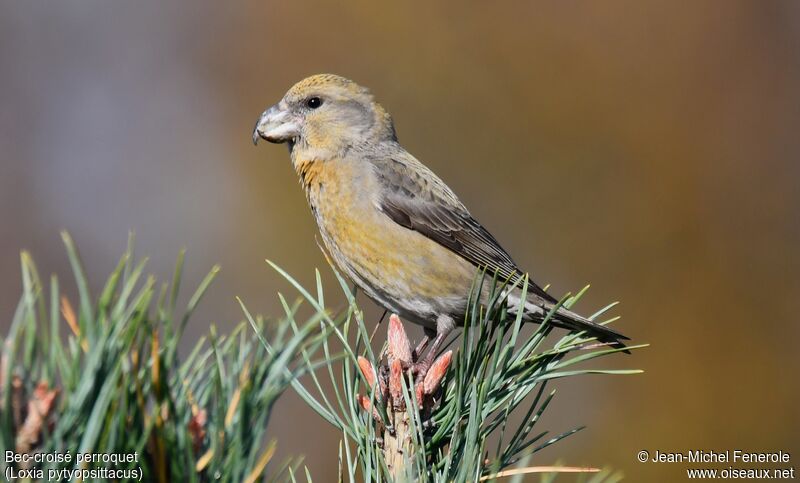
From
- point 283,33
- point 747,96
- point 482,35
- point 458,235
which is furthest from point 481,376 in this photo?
point 283,33

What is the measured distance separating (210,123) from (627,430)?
17.9 ft

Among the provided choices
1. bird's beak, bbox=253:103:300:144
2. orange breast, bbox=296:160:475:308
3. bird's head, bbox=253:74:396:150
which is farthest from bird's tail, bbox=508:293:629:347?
bird's beak, bbox=253:103:300:144

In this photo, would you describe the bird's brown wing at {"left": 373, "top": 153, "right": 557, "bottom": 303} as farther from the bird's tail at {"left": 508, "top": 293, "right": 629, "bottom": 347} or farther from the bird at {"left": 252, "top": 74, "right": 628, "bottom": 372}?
the bird's tail at {"left": 508, "top": 293, "right": 629, "bottom": 347}

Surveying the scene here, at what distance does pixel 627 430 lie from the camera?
6789 mm

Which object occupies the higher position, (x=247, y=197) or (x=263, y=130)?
(x=247, y=197)

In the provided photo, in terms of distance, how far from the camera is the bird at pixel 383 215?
3891 mm

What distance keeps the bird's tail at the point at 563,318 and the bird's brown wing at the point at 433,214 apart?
37 cm

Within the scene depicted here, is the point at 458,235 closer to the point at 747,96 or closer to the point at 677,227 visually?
the point at 677,227

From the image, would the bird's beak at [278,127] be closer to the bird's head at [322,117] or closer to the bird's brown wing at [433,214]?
the bird's head at [322,117]

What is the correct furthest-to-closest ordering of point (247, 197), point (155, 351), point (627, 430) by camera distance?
point (247, 197)
point (627, 430)
point (155, 351)

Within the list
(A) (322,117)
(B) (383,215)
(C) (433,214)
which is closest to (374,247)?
(B) (383,215)

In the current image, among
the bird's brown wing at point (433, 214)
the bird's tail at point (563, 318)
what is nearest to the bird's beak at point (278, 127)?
the bird's brown wing at point (433, 214)

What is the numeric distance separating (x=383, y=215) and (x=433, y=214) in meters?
0.35

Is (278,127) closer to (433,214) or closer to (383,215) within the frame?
(383,215)
